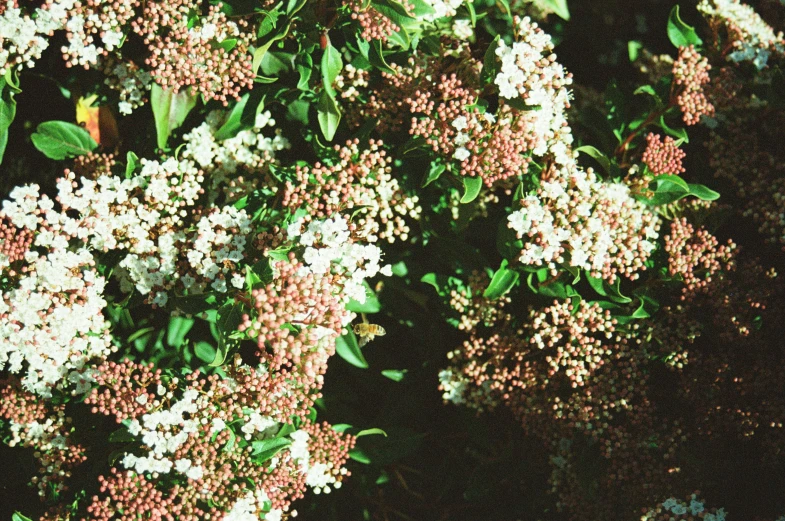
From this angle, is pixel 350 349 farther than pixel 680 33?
No

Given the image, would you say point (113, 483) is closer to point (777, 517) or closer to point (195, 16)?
point (195, 16)

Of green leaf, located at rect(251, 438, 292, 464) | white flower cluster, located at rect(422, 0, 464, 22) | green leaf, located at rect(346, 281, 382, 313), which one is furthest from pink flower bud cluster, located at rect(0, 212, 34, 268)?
white flower cluster, located at rect(422, 0, 464, 22)

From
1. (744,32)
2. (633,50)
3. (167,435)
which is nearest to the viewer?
(167,435)

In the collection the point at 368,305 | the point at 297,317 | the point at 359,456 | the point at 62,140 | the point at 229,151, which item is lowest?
the point at 359,456

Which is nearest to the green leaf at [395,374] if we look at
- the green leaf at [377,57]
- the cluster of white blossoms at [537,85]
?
the cluster of white blossoms at [537,85]

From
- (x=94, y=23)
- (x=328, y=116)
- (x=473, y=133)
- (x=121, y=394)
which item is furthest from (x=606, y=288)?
(x=94, y=23)

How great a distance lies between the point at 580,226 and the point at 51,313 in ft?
5.17

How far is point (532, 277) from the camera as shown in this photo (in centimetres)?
229

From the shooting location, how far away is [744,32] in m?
2.50

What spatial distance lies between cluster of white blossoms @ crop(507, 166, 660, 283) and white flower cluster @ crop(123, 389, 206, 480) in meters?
1.07

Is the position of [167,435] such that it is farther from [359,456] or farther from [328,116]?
[328,116]

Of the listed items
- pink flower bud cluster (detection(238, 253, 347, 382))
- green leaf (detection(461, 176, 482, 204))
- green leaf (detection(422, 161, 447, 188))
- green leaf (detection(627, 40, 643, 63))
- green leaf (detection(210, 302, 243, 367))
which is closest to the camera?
pink flower bud cluster (detection(238, 253, 347, 382))

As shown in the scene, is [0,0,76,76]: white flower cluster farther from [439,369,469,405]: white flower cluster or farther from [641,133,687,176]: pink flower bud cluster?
[641,133,687,176]: pink flower bud cluster

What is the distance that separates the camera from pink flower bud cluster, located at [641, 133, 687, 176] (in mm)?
2197
